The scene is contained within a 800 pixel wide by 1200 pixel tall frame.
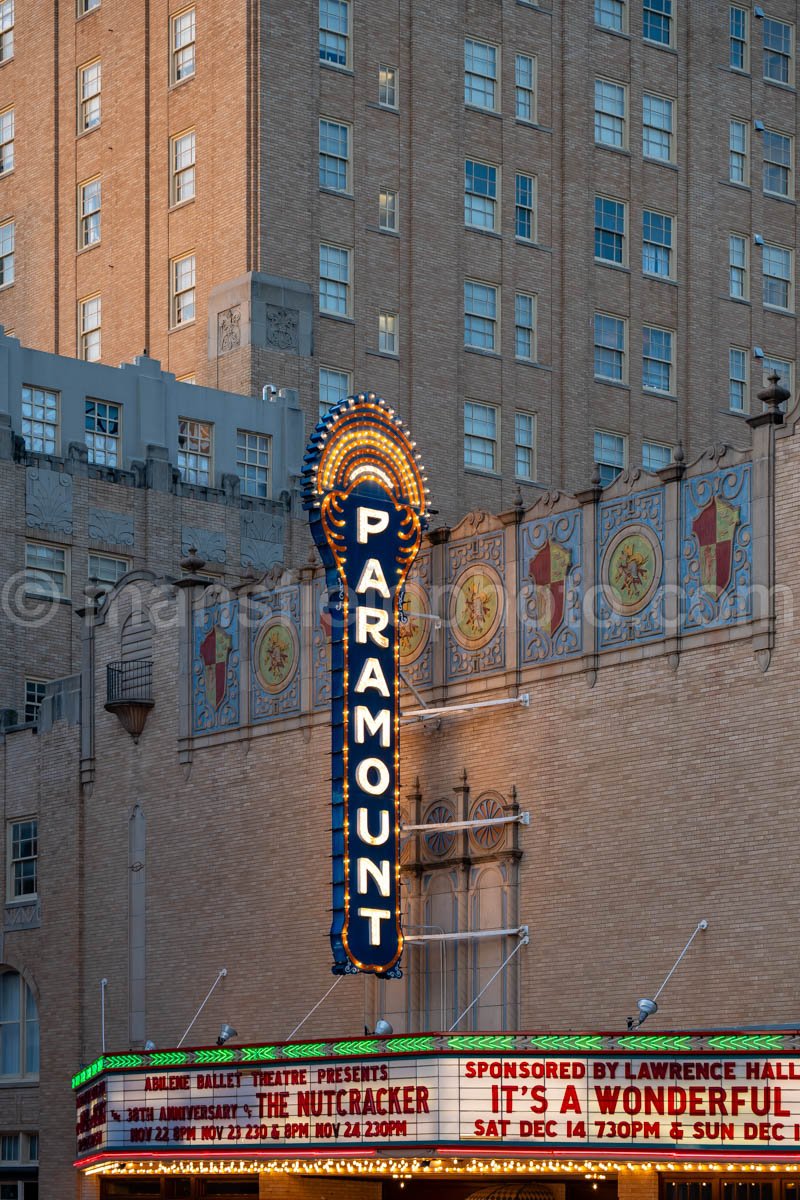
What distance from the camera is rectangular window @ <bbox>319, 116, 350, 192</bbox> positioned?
59.2 m

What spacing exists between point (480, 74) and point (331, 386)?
9.94m

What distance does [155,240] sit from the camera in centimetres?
6119

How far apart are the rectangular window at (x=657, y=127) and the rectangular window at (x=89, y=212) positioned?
47.6ft

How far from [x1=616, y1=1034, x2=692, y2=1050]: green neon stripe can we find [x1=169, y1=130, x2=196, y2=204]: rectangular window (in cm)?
3604

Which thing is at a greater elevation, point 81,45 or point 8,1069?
point 81,45

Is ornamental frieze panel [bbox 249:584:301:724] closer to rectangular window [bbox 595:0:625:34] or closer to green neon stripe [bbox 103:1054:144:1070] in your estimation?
green neon stripe [bbox 103:1054:144:1070]

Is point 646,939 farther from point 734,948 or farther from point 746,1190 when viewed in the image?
point 746,1190

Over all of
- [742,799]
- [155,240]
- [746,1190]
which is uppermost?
[155,240]

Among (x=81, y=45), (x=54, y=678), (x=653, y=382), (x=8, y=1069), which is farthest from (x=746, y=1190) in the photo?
(x=81, y=45)

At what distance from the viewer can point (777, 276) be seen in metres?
66.9

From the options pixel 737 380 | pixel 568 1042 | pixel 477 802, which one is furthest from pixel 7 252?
pixel 568 1042

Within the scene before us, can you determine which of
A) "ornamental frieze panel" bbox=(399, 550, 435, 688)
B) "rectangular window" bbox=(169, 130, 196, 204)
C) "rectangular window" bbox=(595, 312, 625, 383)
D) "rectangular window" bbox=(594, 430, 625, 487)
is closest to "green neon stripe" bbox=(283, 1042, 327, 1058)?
"ornamental frieze panel" bbox=(399, 550, 435, 688)

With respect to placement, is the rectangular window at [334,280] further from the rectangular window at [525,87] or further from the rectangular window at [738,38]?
the rectangular window at [738,38]

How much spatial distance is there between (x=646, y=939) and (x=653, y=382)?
1304 inches
